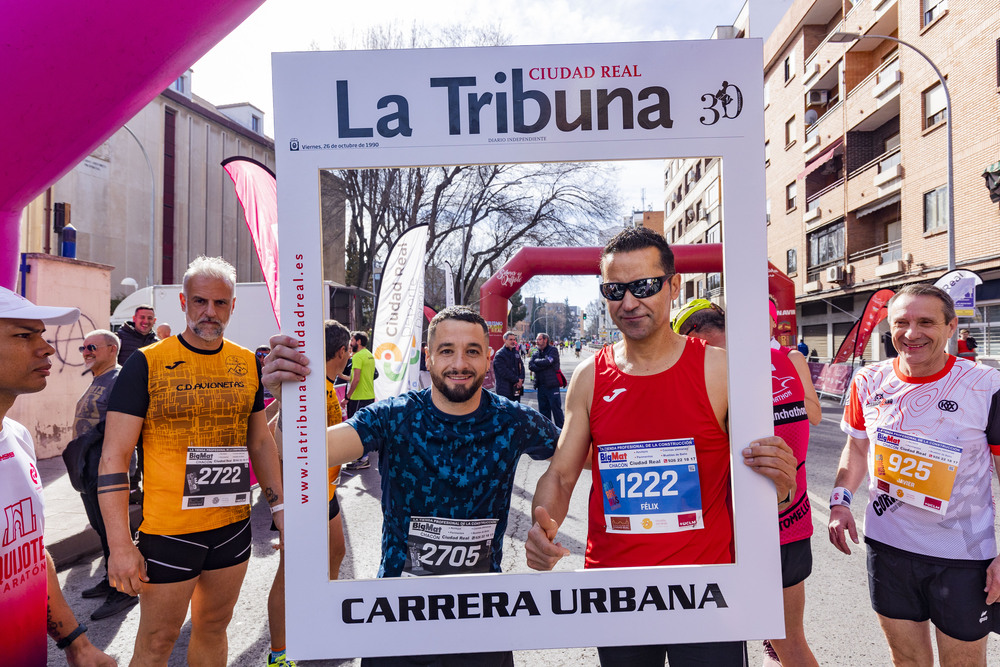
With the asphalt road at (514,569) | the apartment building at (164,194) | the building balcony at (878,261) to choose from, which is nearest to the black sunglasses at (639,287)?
the asphalt road at (514,569)

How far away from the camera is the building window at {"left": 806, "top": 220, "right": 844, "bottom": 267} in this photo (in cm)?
2355

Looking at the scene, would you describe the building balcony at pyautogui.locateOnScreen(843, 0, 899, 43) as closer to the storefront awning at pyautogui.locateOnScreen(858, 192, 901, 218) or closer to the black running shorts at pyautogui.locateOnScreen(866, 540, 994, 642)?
the storefront awning at pyautogui.locateOnScreen(858, 192, 901, 218)

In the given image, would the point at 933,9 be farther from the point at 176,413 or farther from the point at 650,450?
the point at 176,413

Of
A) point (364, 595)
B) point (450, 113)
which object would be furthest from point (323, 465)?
point (450, 113)

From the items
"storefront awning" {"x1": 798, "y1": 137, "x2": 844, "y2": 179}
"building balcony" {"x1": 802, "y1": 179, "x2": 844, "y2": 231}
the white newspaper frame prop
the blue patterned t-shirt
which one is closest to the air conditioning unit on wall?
"storefront awning" {"x1": 798, "y1": 137, "x2": 844, "y2": 179}

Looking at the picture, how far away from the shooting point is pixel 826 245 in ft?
81.4

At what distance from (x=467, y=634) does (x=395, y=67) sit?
1.53 metres

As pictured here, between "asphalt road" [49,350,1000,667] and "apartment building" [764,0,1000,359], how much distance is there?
1156cm

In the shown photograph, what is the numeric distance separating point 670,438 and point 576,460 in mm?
315

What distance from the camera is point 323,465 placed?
160 centimetres

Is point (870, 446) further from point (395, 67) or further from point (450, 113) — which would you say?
point (395, 67)

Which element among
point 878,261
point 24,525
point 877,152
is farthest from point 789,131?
point 24,525

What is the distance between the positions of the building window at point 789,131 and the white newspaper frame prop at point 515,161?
96.2ft

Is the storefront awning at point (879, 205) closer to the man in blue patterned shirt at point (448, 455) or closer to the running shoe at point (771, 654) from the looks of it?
the running shoe at point (771, 654)
